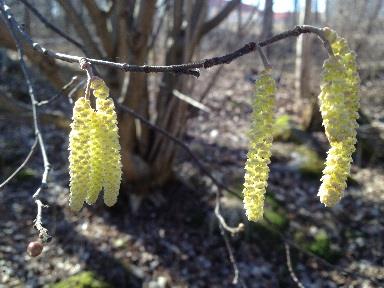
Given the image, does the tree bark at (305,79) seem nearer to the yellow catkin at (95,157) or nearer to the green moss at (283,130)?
Result: the green moss at (283,130)

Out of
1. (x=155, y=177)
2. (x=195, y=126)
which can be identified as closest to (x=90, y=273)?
(x=155, y=177)

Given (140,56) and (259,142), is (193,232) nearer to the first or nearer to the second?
(140,56)

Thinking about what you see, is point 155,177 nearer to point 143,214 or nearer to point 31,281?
point 143,214

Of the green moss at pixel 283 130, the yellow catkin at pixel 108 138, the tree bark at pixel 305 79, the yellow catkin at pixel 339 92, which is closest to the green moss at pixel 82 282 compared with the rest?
the yellow catkin at pixel 108 138

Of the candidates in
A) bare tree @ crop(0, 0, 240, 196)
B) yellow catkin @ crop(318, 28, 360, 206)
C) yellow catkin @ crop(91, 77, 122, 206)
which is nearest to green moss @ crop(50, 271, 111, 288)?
bare tree @ crop(0, 0, 240, 196)

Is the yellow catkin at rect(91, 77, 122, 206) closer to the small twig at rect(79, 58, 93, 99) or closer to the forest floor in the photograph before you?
the small twig at rect(79, 58, 93, 99)

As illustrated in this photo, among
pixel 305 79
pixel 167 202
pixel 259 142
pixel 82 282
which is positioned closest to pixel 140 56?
pixel 167 202
